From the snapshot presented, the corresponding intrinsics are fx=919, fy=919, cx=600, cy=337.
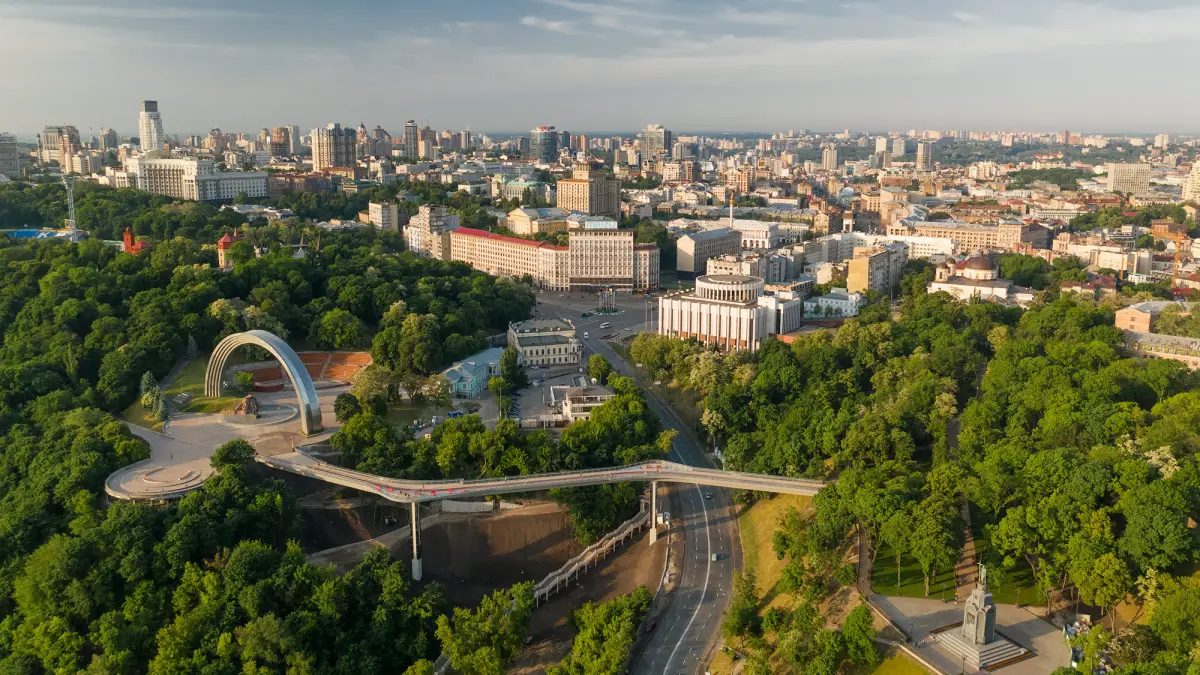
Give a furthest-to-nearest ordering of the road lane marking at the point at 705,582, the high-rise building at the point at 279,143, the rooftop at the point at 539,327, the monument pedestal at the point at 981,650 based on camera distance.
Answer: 1. the high-rise building at the point at 279,143
2. the rooftop at the point at 539,327
3. the road lane marking at the point at 705,582
4. the monument pedestal at the point at 981,650

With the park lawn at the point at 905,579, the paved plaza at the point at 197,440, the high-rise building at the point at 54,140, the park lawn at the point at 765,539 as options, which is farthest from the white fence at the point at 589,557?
the high-rise building at the point at 54,140

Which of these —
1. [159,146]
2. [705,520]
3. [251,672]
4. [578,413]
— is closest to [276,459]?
[251,672]

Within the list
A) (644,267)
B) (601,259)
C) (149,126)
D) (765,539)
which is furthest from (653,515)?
(149,126)

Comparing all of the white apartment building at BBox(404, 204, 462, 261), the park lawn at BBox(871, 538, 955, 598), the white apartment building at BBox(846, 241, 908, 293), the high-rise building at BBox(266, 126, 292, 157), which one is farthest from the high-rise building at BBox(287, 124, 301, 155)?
the park lawn at BBox(871, 538, 955, 598)

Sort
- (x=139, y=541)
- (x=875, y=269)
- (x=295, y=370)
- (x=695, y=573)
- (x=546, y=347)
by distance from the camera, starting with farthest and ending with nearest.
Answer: (x=875, y=269)
(x=546, y=347)
(x=295, y=370)
(x=695, y=573)
(x=139, y=541)

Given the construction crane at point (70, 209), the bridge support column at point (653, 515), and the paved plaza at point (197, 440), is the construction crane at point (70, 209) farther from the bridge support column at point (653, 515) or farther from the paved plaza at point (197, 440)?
the bridge support column at point (653, 515)

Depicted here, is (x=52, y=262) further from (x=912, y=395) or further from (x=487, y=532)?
(x=912, y=395)

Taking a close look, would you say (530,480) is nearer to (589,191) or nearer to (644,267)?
(644,267)
